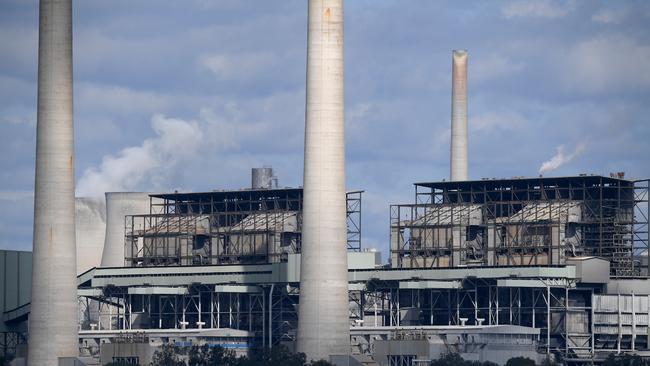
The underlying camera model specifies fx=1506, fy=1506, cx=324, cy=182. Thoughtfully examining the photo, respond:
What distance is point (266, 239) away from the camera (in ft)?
490

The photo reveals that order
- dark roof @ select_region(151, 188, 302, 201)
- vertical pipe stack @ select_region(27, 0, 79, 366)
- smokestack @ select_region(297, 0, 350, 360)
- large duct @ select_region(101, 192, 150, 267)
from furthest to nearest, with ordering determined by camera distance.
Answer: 1. large duct @ select_region(101, 192, 150, 267)
2. dark roof @ select_region(151, 188, 302, 201)
3. vertical pipe stack @ select_region(27, 0, 79, 366)
4. smokestack @ select_region(297, 0, 350, 360)

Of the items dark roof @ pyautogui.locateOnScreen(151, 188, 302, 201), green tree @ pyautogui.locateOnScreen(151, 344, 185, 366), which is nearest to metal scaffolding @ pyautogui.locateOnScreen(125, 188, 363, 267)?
dark roof @ pyautogui.locateOnScreen(151, 188, 302, 201)

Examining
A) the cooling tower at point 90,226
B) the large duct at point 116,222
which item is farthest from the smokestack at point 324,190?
the cooling tower at point 90,226

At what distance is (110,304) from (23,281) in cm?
1195

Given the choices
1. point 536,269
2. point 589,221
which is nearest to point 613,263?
point 589,221

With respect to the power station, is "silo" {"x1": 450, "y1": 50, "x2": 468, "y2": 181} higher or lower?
higher

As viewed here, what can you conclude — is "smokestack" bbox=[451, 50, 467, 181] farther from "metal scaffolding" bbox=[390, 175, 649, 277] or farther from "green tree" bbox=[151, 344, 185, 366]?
"green tree" bbox=[151, 344, 185, 366]

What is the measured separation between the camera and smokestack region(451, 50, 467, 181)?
167m

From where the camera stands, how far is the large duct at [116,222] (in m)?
164

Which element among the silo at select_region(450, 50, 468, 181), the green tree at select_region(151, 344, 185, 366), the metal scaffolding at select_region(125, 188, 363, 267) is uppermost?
the silo at select_region(450, 50, 468, 181)

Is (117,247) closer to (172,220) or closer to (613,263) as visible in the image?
(172,220)

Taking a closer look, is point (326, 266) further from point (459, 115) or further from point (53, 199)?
point (459, 115)

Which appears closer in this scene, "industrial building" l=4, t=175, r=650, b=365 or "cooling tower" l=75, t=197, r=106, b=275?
"industrial building" l=4, t=175, r=650, b=365

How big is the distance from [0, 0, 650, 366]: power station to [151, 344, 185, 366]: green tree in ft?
5.76
